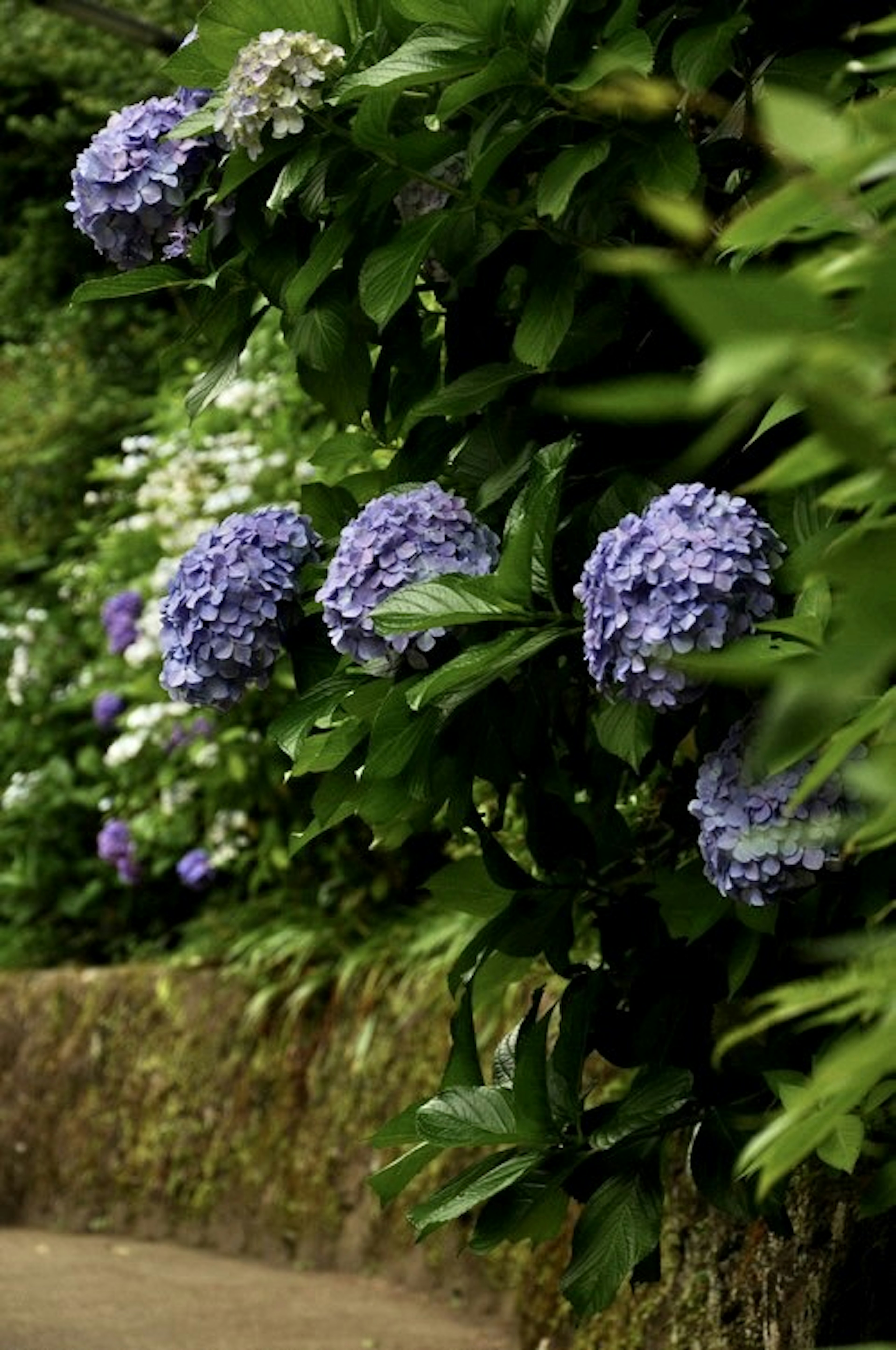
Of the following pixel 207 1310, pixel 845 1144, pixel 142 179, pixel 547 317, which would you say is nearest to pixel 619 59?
pixel 547 317

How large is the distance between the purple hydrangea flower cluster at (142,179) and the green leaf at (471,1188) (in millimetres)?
1037

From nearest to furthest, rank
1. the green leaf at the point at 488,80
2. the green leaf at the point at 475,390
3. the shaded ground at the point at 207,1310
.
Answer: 1. the green leaf at the point at 488,80
2. the green leaf at the point at 475,390
3. the shaded ground at the point at 207,1310

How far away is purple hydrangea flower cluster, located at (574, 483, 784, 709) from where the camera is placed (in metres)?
1.75

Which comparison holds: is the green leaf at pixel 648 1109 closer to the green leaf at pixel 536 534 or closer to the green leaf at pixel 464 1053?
the green leaf at pixel 464 1053

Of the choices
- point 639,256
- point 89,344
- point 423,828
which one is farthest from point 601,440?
point 89,344

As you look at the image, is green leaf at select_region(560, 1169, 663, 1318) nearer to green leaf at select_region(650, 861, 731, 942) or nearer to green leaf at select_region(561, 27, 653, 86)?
green leaf at select_region(650, 861, 731, 942)

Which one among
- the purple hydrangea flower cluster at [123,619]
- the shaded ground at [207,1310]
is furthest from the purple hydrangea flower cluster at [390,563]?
the purple hydrangea flower cluster at [123,619]

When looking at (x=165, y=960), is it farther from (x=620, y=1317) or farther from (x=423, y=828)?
(x=423, y=828)

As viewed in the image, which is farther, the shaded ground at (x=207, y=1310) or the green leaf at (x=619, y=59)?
the shaded ground at (x=207, y=1310)

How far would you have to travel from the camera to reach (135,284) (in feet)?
7.18

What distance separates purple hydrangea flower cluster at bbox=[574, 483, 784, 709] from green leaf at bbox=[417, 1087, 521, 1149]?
0.45 m

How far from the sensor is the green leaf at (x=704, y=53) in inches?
76.5

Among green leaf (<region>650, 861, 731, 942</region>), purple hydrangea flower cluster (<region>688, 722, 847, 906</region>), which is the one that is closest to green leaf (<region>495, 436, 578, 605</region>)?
purple hydrangea flower cluster (<region>688, 722, 847, 906</region>)

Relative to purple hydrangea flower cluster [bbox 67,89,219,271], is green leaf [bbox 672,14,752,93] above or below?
above
